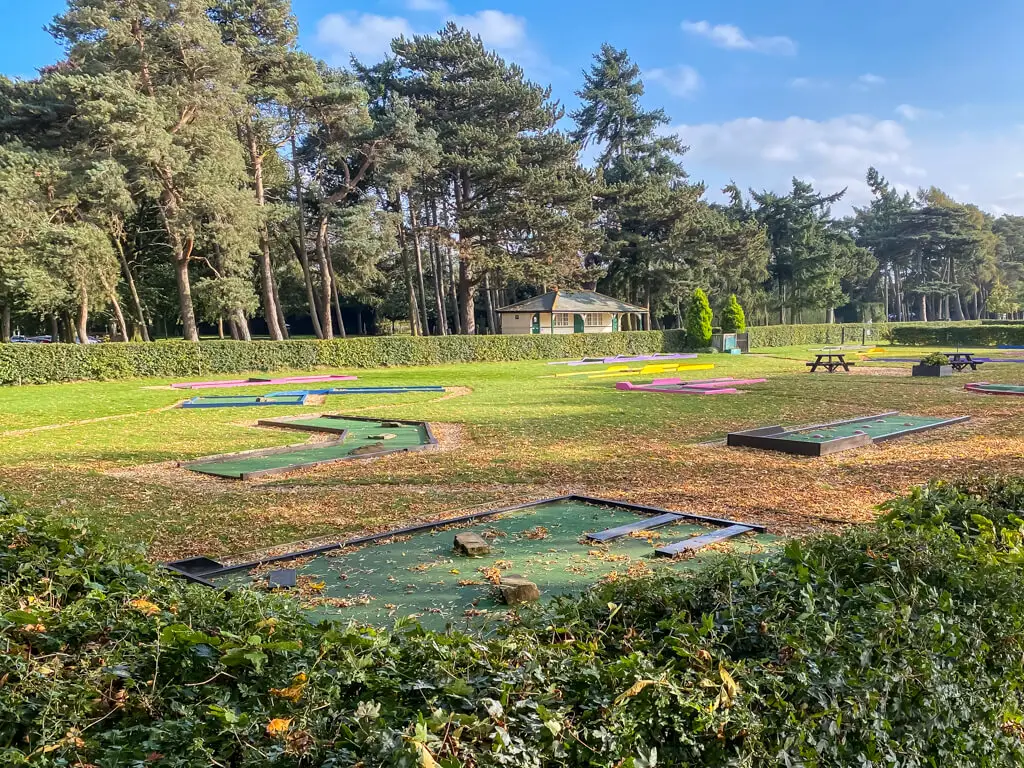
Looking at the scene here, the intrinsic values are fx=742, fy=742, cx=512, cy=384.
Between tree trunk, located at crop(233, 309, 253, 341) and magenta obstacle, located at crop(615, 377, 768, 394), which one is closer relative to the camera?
magenta obstacle, located at crop(615, 377, 768, 394)

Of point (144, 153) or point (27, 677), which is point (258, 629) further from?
point (144, 153)

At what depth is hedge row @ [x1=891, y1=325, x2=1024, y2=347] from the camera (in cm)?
4381

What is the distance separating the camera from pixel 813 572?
2633 mm

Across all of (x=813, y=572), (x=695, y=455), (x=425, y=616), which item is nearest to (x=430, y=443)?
(x=695, y=455)

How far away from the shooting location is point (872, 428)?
11.3m

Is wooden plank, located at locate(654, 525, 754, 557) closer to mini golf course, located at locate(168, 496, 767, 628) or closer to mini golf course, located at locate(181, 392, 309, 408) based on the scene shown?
mini golf course, located at locate(168, 496, 767, 628)

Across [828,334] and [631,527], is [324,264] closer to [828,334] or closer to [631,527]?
[828,334]

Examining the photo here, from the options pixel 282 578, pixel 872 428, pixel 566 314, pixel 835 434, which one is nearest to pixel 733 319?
pixel 566 314

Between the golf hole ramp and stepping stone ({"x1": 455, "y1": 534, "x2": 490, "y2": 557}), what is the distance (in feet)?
12.9

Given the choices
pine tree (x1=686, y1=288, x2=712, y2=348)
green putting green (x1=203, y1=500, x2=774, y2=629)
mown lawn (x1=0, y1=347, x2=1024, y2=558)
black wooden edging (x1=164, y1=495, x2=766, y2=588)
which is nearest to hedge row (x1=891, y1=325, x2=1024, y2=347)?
pine tree (x1=686, y1=288, x2=712, y2=348)

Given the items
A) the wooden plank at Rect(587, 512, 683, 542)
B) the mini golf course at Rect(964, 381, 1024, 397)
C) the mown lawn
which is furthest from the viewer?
the mini golf course at Rect(964, 381, 1024, 397)

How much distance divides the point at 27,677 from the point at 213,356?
88.4ft

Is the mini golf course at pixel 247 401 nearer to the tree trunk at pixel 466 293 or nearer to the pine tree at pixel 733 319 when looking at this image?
the tree trunk at pixel 466 293

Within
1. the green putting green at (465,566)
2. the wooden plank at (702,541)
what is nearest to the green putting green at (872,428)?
the wooden plank at (702,541)
